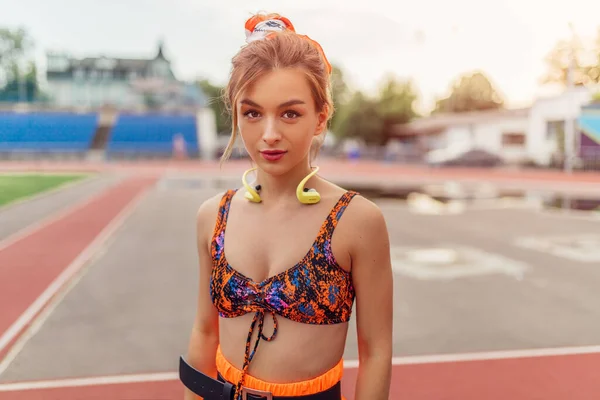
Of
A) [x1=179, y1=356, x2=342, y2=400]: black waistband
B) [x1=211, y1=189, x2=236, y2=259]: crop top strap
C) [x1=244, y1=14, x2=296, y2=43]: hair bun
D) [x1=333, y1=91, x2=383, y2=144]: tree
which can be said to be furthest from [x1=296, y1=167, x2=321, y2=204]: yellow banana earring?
[x1=333, y1=91, x2=383, y2=144]: tree

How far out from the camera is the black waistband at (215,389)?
4.47ft

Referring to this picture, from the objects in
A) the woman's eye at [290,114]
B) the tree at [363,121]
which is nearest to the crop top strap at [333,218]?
the woman's eye at [290,114]

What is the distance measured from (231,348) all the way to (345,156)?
148ft

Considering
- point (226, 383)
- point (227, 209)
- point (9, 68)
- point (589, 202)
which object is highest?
point (9, 68)

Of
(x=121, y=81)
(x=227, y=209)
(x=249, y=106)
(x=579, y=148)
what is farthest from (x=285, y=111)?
(x=121, y=81)

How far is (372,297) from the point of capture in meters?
1.39

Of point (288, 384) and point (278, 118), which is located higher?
point (278, 118)

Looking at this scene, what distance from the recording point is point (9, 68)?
5775 centimetres

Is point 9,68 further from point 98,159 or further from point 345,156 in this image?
point 345,156

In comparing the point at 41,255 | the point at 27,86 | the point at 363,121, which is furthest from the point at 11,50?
the point at 41,255

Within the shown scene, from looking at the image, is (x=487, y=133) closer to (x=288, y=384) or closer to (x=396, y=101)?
(x=396, y=101)

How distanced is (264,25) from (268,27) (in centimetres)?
1

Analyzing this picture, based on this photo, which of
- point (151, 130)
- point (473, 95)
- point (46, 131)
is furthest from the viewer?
point (473, 95)

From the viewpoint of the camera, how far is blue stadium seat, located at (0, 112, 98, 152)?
150ft
